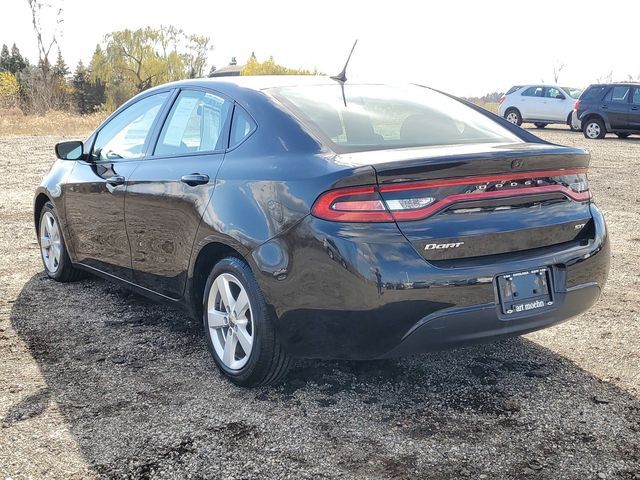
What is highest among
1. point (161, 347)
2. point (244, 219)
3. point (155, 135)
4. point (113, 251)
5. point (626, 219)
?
point (155, 135)

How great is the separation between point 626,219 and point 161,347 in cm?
607

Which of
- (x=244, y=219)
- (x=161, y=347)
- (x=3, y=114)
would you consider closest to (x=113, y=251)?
(x=161, y=347)

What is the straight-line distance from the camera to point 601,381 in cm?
356

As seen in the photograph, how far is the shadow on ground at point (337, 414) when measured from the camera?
9.09 ft

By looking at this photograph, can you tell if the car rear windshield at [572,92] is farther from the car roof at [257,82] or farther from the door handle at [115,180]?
the door handle at [115,180]

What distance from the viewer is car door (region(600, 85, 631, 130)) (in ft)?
65.6

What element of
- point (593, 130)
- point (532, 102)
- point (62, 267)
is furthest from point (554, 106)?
point (62, 267)

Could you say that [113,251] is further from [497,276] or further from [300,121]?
[497,276]

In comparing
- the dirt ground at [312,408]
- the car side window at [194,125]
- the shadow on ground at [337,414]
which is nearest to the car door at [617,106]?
the dirt ground at [312,408]

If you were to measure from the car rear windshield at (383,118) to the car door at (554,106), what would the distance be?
853 inches

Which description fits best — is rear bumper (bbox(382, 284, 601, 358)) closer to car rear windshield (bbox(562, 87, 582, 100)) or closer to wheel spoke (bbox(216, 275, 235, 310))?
wheel spoke (bbox(216, 275, 235, 310))

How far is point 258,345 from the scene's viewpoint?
10.9 feet

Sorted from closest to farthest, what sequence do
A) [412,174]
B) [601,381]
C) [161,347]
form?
[412,174] → [601,381] → [161,347]

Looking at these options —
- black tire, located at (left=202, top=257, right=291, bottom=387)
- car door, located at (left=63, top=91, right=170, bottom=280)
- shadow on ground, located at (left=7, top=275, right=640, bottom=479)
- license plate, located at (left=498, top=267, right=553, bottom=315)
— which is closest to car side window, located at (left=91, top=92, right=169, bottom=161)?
car door, located at (left=63, top=91, right=170, bottom=280)
